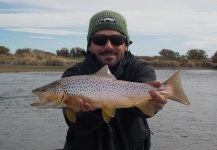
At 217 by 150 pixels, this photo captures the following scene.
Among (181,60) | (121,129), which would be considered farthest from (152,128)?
(181,60)

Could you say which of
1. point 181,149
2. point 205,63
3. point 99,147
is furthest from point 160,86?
point 205,63

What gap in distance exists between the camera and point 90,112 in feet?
14.1

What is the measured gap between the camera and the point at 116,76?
472 centimetres

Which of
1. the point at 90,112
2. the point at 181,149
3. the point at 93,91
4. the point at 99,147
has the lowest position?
the point at 181,149

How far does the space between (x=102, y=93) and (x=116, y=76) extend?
677mm

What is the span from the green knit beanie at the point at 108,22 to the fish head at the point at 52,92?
114 cm

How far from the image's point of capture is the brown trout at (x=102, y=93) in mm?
4094

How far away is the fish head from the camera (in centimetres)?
413

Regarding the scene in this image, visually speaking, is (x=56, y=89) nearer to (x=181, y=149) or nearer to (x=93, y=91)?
(x=93, y=91)

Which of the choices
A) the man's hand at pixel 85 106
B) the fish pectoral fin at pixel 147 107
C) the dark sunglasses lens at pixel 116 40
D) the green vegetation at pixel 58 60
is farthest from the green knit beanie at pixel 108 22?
the green vegetation at pixel 58 60

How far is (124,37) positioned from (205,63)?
91.5 meters

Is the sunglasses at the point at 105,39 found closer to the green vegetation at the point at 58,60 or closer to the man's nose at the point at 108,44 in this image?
the man's nose at the point at 108,44

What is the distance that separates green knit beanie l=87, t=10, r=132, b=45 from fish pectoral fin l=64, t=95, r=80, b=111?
1236mm

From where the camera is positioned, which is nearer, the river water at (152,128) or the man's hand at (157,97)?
the man's hand at (157,97)
